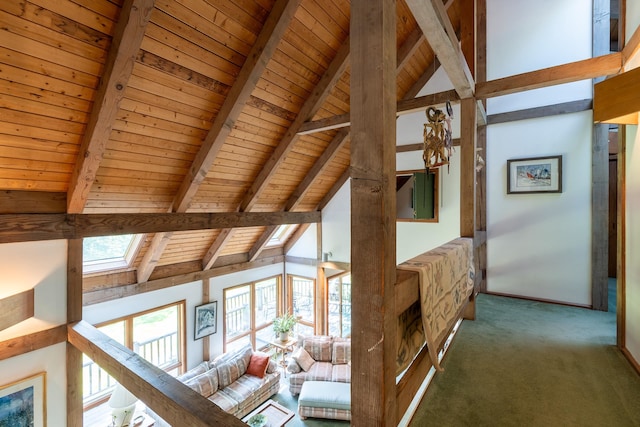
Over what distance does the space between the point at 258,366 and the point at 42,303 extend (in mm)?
3632

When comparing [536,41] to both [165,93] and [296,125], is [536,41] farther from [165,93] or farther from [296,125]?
[165,93]

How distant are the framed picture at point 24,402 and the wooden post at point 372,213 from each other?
3720 mm

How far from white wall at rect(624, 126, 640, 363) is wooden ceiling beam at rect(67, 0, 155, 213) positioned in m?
3.65

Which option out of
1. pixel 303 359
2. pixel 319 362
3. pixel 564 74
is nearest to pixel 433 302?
pixel 564 74

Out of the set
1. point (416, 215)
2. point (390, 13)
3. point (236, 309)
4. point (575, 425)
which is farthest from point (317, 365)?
point (390, 13)

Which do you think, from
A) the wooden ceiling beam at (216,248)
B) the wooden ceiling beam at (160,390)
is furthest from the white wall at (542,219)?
the wooden ceiling beam at (216,248)

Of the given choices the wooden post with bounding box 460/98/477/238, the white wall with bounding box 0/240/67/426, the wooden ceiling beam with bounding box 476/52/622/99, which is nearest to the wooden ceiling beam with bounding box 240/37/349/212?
the wooden post with bounding box 460/98/477/238

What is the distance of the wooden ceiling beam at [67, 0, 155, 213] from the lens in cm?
217

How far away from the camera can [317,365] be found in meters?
5.61

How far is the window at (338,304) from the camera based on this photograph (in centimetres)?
703

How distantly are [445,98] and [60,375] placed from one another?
504 cm

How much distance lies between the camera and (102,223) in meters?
3.39

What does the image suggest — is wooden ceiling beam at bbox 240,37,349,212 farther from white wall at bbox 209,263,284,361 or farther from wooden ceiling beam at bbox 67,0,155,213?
white wall at bbox 209,263,284,361

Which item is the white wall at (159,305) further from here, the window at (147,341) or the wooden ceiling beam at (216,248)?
the wooden ceiling beam at (216,248)
